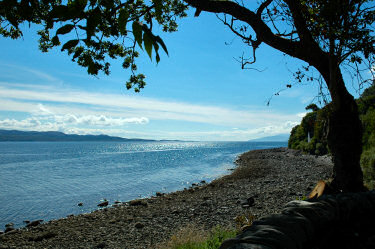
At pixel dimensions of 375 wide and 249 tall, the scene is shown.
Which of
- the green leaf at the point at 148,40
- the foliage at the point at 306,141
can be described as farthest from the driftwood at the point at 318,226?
the foliage at the point at 306,141

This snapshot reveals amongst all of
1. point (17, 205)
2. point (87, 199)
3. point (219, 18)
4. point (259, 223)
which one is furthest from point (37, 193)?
point (259, 223)

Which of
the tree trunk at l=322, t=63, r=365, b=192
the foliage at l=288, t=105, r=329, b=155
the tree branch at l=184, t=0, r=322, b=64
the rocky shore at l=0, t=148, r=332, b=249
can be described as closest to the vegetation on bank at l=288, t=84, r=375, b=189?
the foliage at l=288, t=105, r=329, b=155

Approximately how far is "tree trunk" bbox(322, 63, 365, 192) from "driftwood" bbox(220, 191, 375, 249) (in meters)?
1.45

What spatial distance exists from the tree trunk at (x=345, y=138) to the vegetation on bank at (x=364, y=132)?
1.64 ft

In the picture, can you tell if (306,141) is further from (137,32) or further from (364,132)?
(137,32)

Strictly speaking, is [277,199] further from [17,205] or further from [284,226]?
[17,205]

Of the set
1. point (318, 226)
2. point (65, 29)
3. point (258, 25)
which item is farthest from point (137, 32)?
point (258, 25)

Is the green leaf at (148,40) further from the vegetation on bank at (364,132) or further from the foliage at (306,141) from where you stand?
the foliage at (306,141)

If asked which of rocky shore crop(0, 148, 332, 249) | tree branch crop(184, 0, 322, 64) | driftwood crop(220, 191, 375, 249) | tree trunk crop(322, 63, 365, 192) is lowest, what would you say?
rocky shore crop(0, 148, 332, 249)

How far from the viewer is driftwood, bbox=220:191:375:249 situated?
2.69 metres

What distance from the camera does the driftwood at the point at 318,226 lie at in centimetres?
269

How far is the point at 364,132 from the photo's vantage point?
83.4ft

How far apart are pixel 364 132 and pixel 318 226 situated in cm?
2659

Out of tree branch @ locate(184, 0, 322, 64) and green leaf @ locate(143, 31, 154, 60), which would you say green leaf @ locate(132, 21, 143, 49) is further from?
tree branch @ locate(184, 0, 322, 64)
